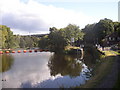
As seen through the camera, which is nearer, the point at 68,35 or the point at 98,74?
Result: the point at 98,74

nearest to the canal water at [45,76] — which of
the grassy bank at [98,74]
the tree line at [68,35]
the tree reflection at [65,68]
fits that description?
the tree reflection at [65,68]

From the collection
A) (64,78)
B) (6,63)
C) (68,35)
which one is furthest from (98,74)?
(68,35)

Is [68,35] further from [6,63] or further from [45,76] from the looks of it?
[45,76]

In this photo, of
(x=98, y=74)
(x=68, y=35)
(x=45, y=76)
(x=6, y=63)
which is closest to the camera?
(x=98, y=74)

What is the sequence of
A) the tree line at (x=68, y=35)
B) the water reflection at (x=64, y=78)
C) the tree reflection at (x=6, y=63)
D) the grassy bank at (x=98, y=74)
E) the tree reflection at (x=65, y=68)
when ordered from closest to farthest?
the grassy bank at (x=98, y=74) < the water reflection at (x=64, y=78) < the tree reflection at (x=65, y=68) < the tree reflection at (x=6, y=63) < the tree line at (x=68, y=35)

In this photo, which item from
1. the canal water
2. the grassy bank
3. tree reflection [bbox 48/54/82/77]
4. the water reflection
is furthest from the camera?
tree reflection [bbox 48/54/82/77]

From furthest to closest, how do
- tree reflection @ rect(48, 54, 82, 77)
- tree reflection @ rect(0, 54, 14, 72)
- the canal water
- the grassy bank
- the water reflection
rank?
tree reflection @ rect(0, 54, 14, 72), tree reflection @ rect(48, 54, 82, 77), the canal water, the water reflection, the grassy bank

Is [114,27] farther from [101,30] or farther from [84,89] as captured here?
[84,89]

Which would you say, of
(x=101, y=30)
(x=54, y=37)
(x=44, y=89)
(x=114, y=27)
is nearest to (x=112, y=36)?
(x=101, y=30)

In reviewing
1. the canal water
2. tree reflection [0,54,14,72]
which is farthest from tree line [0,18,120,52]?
the canal water

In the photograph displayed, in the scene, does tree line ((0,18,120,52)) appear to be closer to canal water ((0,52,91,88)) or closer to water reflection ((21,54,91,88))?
canal water ((0,52,91,88))

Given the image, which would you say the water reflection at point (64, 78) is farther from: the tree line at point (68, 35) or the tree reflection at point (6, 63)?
the tree line at point (68, 35)

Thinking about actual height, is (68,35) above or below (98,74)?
above

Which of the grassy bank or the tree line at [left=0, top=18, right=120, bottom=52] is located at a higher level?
the tree line at [left=0, top=18, right=120, bottom=52]
